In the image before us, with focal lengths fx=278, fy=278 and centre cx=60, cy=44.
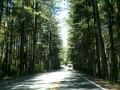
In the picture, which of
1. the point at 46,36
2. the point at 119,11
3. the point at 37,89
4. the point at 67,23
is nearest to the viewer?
the point at 37,89

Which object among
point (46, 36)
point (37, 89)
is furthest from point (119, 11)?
point (46, 36)

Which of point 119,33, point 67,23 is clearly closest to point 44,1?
point 67,23

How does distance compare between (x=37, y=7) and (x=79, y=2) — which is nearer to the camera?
(x=79, y=2)

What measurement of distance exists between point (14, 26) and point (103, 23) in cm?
1592

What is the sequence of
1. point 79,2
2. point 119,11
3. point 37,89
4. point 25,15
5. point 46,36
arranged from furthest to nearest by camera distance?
point 46,36 < point 25,15 < point 79,2 < point 119,11 < point 37,89

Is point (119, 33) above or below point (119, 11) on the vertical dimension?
below

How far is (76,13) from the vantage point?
39906 millimetres

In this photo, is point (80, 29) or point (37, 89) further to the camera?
point (80, 29)

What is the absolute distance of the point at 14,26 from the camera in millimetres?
47406

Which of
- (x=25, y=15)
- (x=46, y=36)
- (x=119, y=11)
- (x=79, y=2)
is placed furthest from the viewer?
(x=46, y=36)

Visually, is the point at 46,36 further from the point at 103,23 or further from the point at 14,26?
the point at 103,23

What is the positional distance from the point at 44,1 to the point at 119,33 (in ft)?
83.3

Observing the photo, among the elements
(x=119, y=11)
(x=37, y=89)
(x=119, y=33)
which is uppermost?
(x=119, y=11)

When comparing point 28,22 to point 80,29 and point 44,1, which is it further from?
point 80,29
